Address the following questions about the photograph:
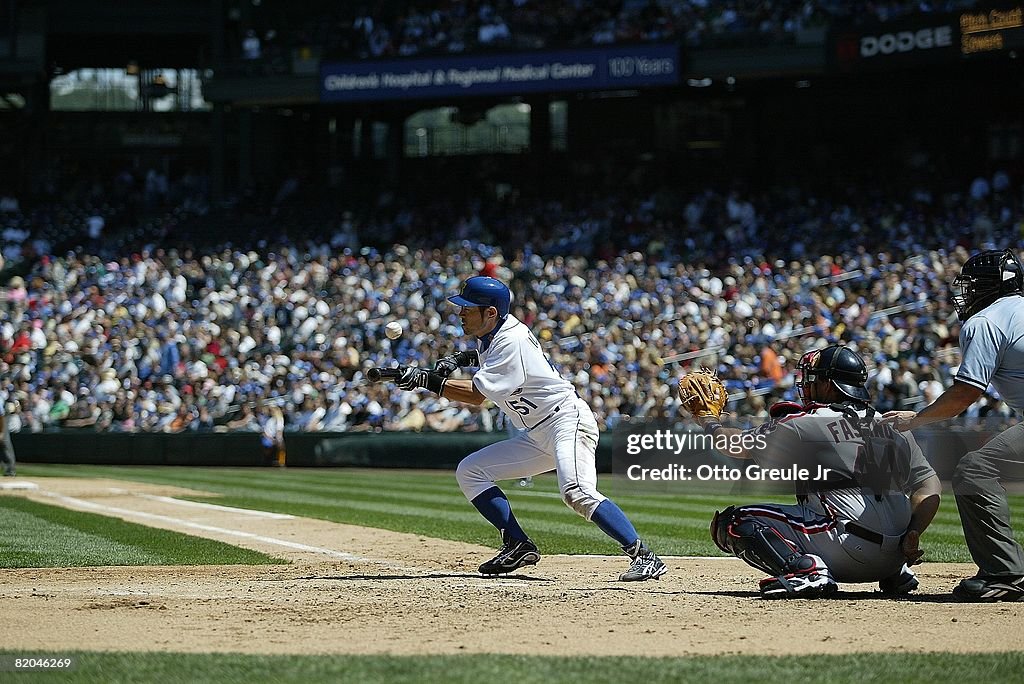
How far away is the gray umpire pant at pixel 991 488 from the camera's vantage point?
6.33 m

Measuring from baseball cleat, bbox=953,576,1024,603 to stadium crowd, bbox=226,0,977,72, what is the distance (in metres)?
21.7

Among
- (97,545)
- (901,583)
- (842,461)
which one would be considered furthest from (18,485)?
(842,461)

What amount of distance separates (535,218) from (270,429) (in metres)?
9.30

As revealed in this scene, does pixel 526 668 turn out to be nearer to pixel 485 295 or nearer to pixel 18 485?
pixel 485 295

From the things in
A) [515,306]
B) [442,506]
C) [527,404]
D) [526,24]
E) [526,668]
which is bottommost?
[442,506]

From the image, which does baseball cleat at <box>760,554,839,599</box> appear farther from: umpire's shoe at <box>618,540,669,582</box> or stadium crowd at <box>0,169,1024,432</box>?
stadium crowd at <box>0,169,1024,432</box>

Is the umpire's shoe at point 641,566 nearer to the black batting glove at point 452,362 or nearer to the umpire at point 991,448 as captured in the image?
the black batting glove at point 452,362

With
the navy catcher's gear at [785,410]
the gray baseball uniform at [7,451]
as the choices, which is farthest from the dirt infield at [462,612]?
the gray baseball uniform at [7,451]

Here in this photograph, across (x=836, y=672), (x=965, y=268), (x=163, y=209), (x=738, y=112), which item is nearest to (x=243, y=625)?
(x=836, y=672)

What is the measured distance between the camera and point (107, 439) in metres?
26.2

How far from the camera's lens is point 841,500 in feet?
21.4

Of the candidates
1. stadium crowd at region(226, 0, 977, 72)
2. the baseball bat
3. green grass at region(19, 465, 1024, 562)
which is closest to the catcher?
the baseball bat

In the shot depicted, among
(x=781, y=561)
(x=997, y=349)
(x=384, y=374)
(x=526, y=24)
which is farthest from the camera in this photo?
(x=526, y=24)

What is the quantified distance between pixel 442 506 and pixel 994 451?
29.7 feet
